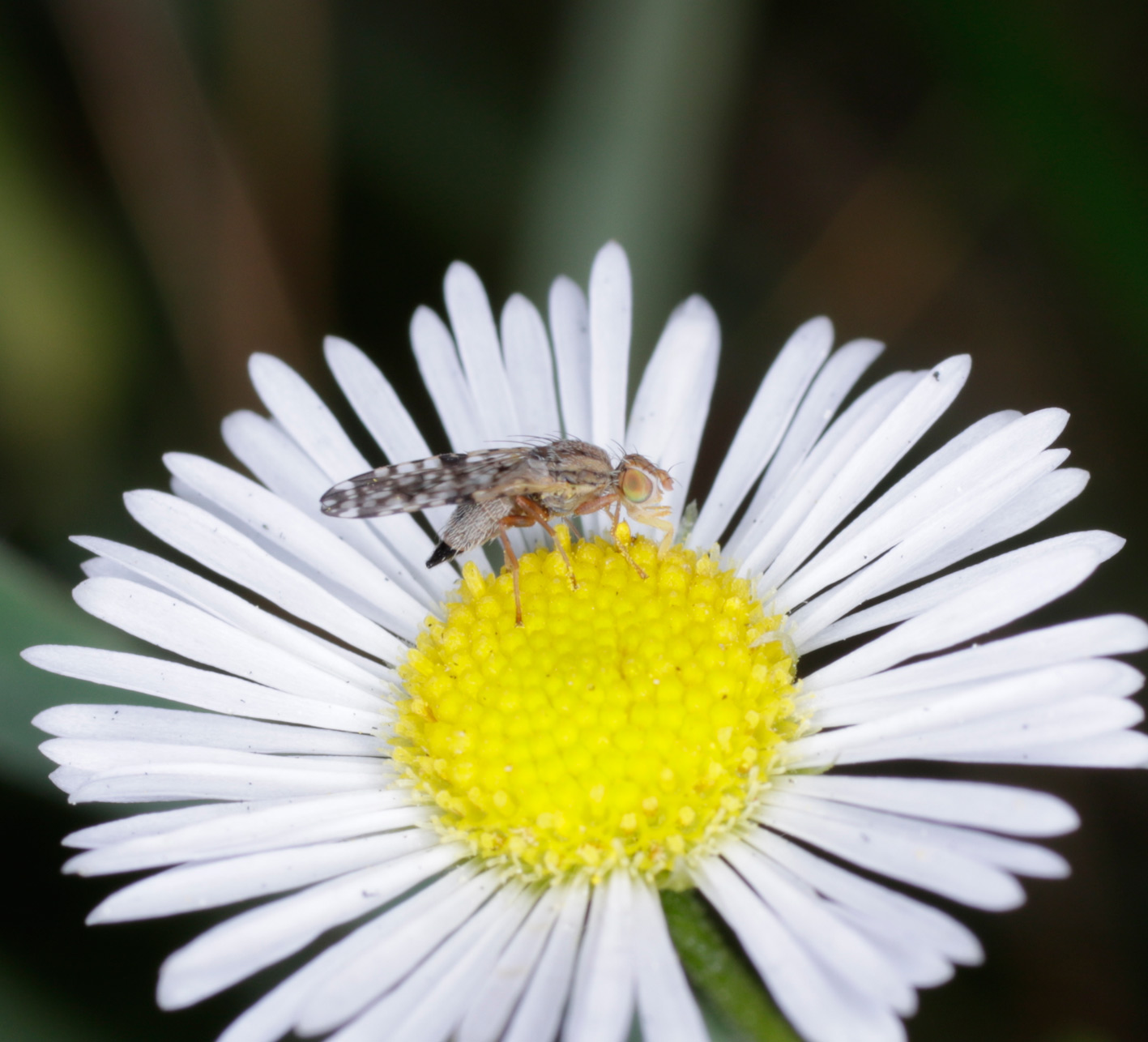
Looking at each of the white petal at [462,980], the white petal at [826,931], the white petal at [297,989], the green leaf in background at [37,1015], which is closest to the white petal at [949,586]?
the white petal at [826,931]

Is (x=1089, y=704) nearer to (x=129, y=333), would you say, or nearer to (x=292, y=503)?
(x=292, y=503)

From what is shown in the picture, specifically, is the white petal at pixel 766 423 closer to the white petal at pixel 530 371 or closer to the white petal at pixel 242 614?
the white petal at pixel 530 371

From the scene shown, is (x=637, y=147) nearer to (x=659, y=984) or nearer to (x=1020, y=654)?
(x=1020, y=654)

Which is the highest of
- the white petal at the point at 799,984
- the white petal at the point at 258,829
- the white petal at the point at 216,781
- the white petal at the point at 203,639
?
the white petal at the point at 203,639

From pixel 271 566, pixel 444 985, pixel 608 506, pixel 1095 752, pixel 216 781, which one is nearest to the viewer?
pixel 1095 752

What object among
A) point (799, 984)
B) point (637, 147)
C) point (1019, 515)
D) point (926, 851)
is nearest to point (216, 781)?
point (799, 984)

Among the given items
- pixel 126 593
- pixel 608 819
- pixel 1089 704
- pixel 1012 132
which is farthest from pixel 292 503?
pixel 1012 132
